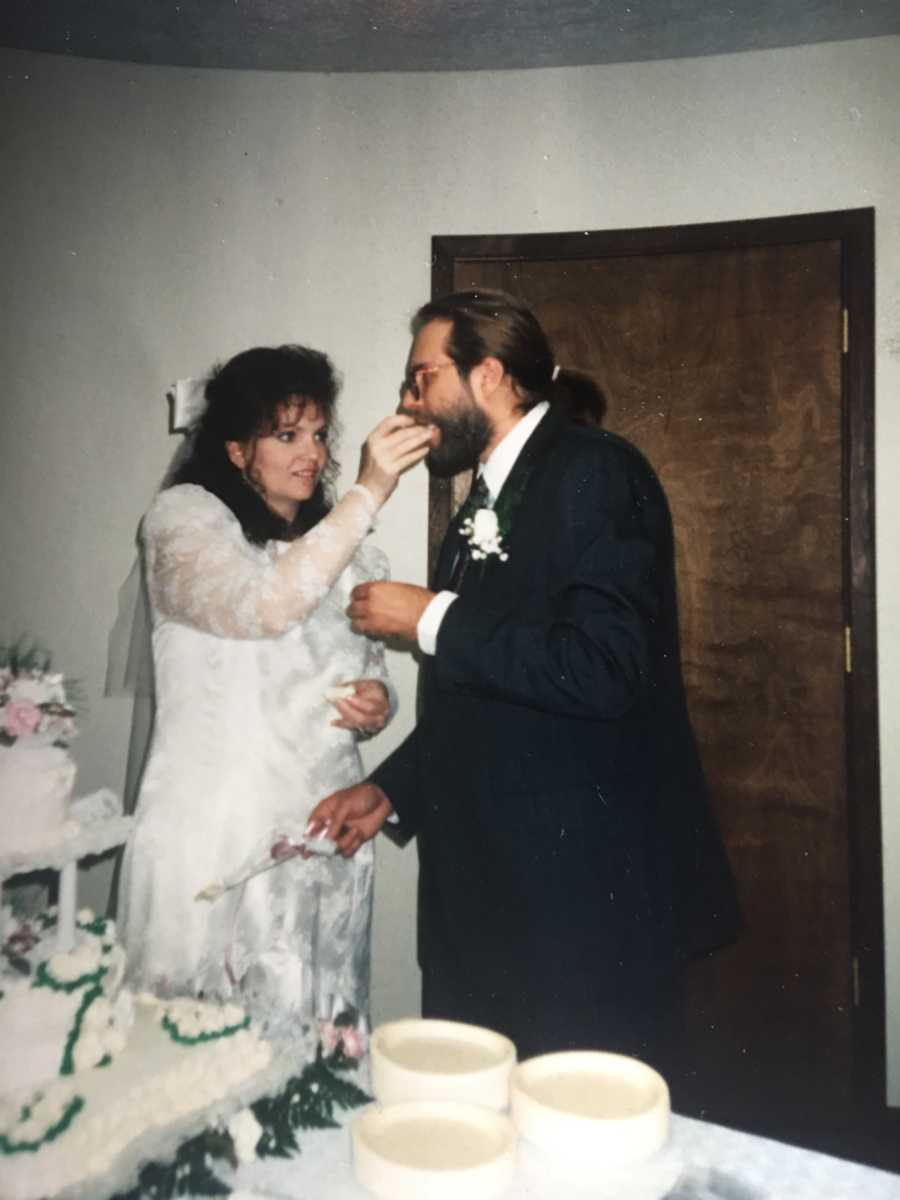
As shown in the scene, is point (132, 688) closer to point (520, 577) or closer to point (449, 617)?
point (449, 617)

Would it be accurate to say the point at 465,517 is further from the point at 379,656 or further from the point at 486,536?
the point at 379,656

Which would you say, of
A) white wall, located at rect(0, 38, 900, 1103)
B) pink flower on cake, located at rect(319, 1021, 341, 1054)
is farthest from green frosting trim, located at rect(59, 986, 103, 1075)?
white wall, located at rect(0, 38, 900, 1103)

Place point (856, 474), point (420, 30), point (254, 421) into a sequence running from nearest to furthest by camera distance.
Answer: point (254, 421) → point (420, 30) → point (856, 474)

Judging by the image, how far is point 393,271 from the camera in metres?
1.43

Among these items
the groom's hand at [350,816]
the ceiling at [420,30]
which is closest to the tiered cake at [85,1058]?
the groom's hand at [350,816]

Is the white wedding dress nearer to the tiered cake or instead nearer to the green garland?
the tiered cake

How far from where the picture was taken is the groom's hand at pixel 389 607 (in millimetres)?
1217

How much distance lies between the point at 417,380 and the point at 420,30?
1.83 ft

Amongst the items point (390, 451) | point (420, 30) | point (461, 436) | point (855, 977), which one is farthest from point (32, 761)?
point (855, 977)

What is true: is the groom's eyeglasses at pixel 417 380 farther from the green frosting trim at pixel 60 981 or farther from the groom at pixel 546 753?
the green frosting trim at pixel 60 981

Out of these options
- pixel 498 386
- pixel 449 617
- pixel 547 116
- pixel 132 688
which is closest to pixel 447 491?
pixel 498 386

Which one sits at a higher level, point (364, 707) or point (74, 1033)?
point (364, 707)

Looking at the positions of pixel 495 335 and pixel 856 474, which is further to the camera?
pixel 856 474

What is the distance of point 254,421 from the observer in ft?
4.24
